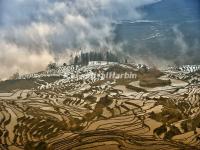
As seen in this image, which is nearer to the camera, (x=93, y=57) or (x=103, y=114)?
(x=103, y=114)

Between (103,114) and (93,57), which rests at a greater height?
(93,57)

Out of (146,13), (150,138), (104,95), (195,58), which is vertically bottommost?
(150,138)

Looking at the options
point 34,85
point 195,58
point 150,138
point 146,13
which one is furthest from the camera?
point 146,13

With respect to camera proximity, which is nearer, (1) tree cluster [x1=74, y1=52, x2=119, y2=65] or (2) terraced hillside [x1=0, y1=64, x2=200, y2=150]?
(2) terraced hillside [x1=0, y1=64, x2=200, y2=150]

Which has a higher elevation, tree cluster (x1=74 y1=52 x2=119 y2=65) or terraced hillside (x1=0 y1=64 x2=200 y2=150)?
tree cluster (x1=74 y1=52 x2=119 y2=65)

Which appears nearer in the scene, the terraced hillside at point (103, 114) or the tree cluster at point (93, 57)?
the terraced hillside at point (103, 114)

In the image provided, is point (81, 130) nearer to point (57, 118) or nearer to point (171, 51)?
point (57, 118)

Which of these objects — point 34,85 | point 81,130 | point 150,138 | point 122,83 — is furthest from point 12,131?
point 122,83

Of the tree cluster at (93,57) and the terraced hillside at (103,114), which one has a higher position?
the tree cluster at (93,57)
